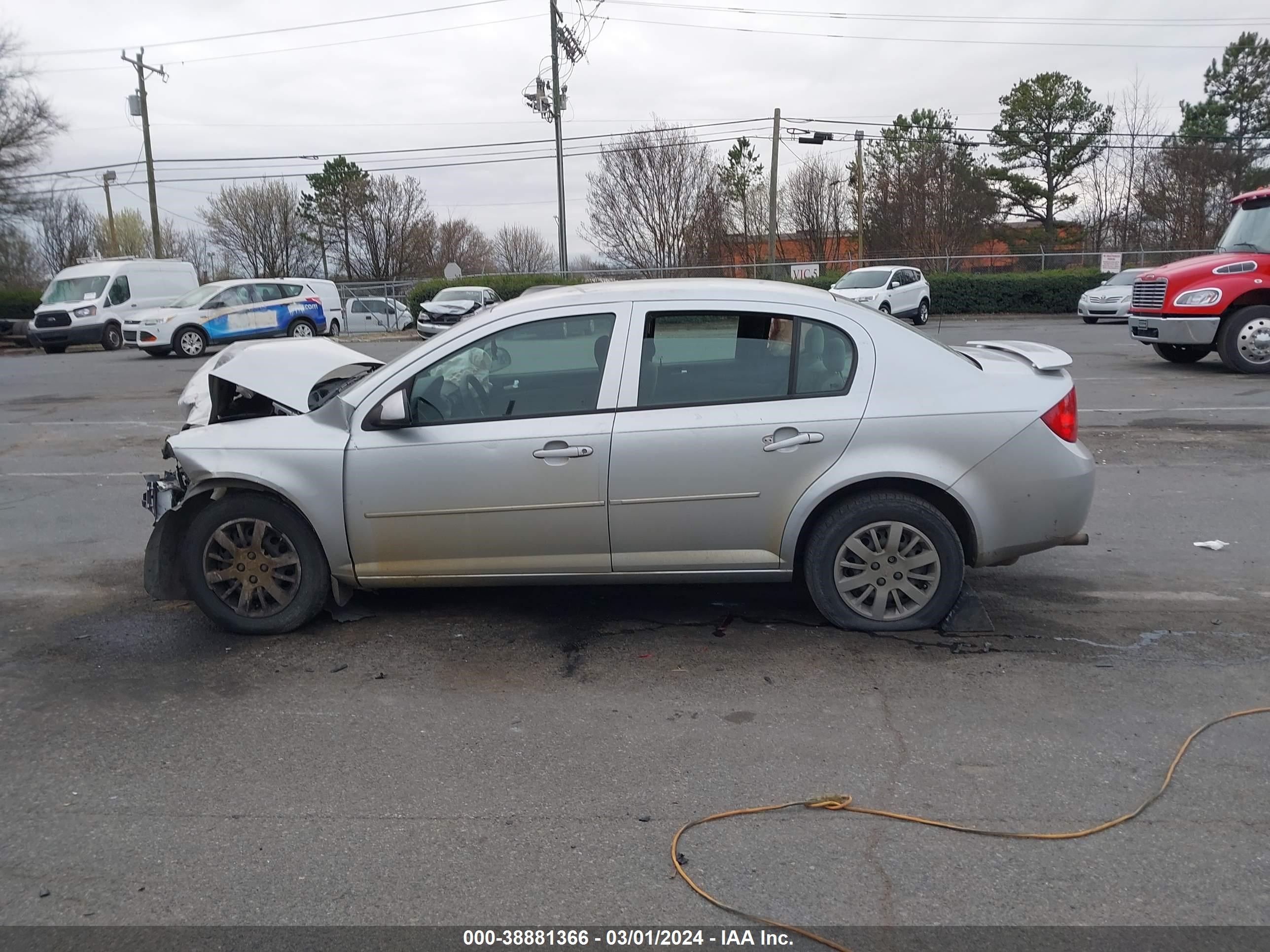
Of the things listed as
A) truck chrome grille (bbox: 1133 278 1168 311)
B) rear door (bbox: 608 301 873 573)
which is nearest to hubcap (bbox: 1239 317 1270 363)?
truck chrome grille (bbox: 1133 278 1168 311)

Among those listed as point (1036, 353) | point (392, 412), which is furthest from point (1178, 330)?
point (392, 412)

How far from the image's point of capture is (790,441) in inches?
189

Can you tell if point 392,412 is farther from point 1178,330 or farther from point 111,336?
point 111,336

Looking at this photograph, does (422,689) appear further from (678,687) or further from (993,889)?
(993,889)

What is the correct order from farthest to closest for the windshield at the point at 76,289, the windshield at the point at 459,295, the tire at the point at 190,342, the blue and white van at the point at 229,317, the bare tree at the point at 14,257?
the bare tree at the point at 14,257
the windshield at the point at 459,295
the windshield at the point at 76,289
the tire at the point at 190,342
the blue and white van at the point at 229,317

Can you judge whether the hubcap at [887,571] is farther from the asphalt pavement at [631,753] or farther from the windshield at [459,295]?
the windshield at [459,295]

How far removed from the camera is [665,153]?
1660 inches

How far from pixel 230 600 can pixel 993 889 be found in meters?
3.81

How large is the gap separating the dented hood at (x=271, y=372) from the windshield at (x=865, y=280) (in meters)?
23.4

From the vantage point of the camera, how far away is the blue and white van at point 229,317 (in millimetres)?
23438

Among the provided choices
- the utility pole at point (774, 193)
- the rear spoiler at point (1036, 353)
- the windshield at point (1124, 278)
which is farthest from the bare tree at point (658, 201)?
the rear spoiler at point (1036, 353)

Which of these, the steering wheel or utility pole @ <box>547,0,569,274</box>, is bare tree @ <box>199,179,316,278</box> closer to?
utility pole @ <box>547,0,569,274</box>

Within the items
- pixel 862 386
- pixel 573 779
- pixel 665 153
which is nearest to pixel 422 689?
pixel 573 779

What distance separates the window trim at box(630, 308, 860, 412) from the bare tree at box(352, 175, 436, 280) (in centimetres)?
5349
